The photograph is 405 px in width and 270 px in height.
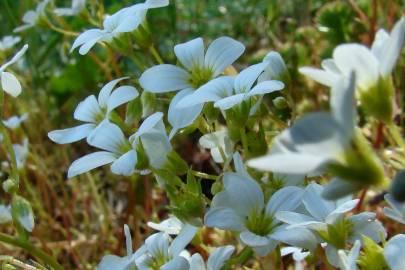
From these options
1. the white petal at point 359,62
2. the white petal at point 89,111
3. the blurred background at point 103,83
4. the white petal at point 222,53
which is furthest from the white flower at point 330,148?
the blurred background at point 103,83

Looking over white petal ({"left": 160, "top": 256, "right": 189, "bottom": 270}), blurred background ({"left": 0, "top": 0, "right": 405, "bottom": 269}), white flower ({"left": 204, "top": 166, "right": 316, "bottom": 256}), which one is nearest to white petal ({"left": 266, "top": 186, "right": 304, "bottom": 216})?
white flower ({"left": 204, "top": 166, "right": 316, "bottom": 256})

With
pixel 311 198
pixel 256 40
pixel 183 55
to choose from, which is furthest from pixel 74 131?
pixel 256 40

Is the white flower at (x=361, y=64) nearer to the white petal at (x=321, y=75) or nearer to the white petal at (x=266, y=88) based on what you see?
the white petal at (x=321, y=75)

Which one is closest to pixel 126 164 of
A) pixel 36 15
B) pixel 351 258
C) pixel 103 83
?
pixel 351 258

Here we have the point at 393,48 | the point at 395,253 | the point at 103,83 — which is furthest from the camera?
the point at 103,83

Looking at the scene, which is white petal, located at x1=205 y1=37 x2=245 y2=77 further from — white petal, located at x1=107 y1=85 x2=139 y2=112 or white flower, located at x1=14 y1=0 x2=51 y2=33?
white flower, located at x1=14 y1=0 x2=51 y2=33

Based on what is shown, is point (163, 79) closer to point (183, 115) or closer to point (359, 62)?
point (183, 115)
